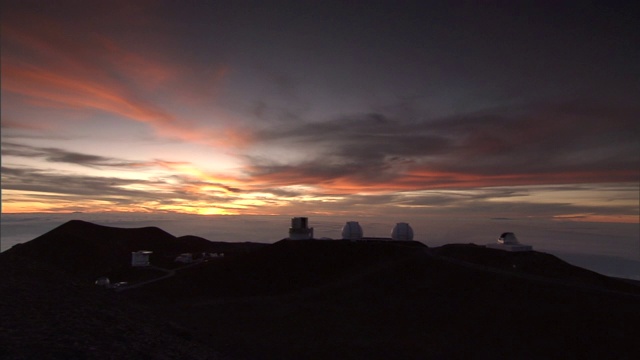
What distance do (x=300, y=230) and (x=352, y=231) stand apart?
350 inches

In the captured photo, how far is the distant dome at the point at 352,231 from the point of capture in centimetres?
6694

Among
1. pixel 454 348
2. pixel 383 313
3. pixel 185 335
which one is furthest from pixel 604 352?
pixel 185 335

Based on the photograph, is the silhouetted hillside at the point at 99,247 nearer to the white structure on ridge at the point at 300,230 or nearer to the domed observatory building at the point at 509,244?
the white structure on ridge at the point at 300,230

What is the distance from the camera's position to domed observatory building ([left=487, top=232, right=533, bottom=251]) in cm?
5215

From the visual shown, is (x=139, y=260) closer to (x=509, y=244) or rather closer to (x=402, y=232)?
(x=402, y=232)

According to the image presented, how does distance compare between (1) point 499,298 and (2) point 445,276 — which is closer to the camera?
(1) point 499,298

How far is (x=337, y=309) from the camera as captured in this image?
38.4 meters

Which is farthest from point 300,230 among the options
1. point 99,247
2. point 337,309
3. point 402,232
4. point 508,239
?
point 99,247

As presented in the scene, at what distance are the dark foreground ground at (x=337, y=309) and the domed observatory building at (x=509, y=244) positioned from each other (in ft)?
4.75

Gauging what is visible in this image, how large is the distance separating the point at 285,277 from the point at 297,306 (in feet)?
42.6

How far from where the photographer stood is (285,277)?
52.1 meters

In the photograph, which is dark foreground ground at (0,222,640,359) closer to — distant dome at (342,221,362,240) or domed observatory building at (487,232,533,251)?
domed observatory building at (487,232,533,251)

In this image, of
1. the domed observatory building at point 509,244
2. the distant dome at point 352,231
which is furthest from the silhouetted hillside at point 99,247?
the domed observatory building at point 509,244

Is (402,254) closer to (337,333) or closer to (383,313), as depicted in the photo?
Result: (383,313)
